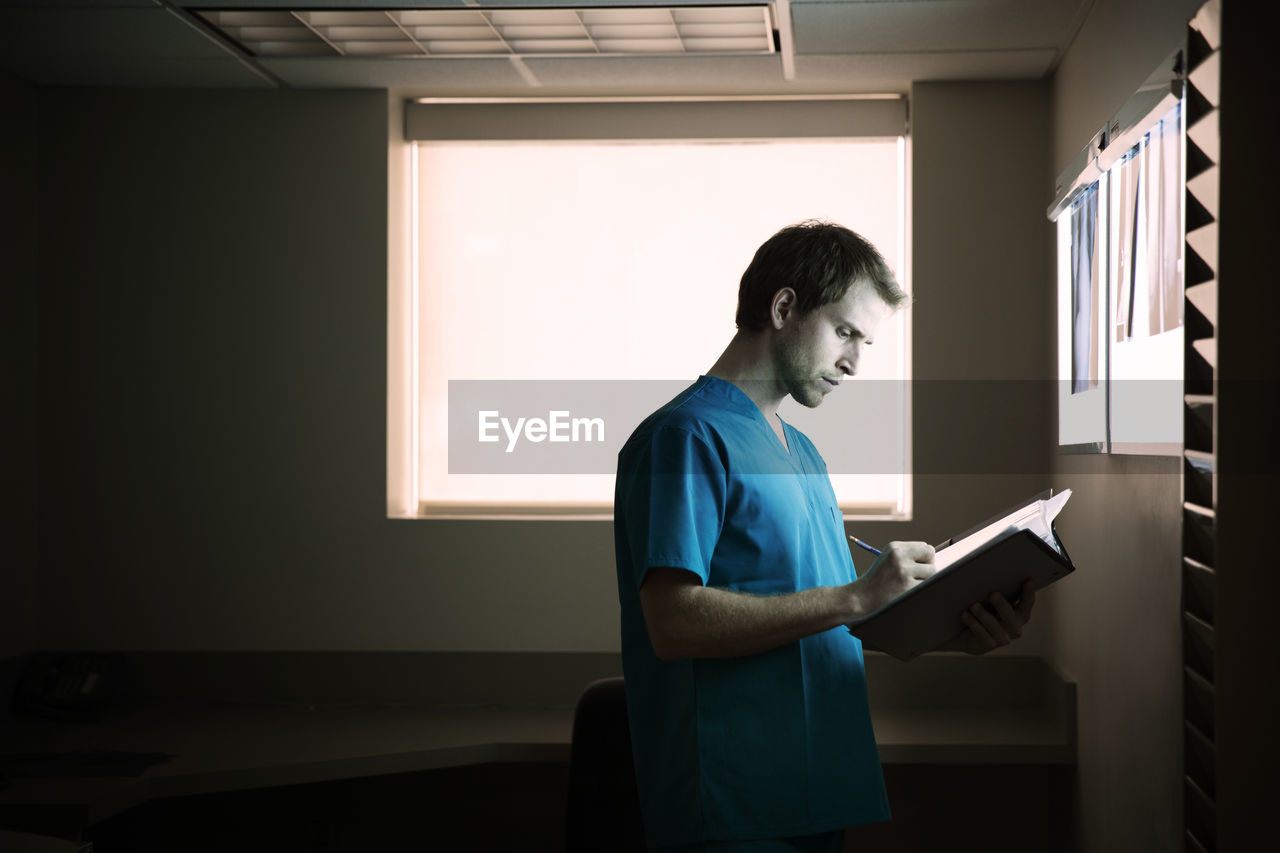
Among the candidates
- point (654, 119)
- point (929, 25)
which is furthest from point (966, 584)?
point (654, 119)

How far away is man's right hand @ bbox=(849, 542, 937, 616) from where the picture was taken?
1.33m

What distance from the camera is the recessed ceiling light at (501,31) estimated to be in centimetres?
243

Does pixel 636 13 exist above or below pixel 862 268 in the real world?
above

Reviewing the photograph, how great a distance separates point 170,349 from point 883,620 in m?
2.34

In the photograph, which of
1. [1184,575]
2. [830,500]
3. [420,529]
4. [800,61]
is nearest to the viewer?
[1184,575]

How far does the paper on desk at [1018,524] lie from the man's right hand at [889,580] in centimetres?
9

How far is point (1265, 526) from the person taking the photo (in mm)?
1358

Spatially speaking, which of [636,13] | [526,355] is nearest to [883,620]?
[636,13]

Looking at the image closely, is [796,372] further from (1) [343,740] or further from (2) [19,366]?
(2) [19,366]

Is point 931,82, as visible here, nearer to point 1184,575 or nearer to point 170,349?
point 1184,575

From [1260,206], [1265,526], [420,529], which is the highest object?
[1260,206]

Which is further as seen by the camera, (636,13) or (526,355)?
(526,355)

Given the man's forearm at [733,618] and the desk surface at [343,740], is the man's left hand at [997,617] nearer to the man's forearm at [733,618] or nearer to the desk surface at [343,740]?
the man's forearm at [733,618]

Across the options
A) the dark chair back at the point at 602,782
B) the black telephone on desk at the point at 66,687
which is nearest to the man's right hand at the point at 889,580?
the dark chair back at the point at 602,782
